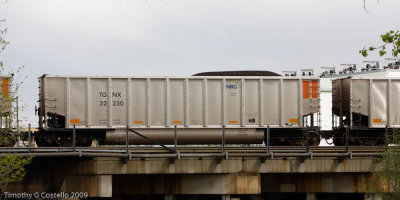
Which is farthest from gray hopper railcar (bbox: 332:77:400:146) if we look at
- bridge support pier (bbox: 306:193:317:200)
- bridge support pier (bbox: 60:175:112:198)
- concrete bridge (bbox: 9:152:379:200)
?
bridge support pier (bbox: 60:175:112:198)

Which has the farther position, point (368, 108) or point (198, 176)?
point (368, 108)

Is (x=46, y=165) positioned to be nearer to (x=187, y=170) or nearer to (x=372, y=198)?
(x=187, y=170)

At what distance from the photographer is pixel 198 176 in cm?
1655

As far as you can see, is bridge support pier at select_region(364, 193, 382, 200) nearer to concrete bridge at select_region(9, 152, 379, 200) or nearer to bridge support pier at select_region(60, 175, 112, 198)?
concrete bridge at select_region(9, 152, 379, 200)

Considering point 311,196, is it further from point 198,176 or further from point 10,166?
point 10,166

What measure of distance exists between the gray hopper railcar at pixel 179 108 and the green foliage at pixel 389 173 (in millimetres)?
6102

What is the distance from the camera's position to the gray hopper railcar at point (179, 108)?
2300 centimetres

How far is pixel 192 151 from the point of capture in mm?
17156

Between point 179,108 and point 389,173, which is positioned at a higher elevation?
point 179,108

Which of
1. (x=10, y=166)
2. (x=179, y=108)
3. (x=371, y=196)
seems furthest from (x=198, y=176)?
(x=179, y=108)

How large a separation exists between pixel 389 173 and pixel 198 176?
576 centimetres

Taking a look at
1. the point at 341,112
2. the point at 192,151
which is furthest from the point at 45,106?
the point at 341,112

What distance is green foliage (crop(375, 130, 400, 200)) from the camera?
1612 cm

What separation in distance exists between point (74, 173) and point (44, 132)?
7673mm
